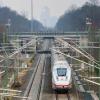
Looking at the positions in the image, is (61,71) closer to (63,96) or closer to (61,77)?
(61,77)

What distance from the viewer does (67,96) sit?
1909 inches

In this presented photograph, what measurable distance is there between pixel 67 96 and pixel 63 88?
1.02 metres

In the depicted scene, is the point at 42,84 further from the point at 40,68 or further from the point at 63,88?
the point at 40,68

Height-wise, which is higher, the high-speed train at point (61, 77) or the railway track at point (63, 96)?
the high-speed train at point (61, 77)

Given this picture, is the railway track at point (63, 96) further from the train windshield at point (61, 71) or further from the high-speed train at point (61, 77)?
the train windshield at point (61, 71)

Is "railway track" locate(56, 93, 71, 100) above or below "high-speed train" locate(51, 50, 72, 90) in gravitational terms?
below

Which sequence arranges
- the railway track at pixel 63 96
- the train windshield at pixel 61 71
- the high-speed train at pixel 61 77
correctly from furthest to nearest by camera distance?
the train windshield at pixel 61 71 → the high-speed train at pixel 61 77 → the railway track at pixel 63 96

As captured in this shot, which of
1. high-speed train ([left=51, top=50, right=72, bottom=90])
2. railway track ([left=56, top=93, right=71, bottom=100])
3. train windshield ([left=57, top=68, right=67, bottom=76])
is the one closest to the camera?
railway track ([left=56, top=93, right=71, bottom=100])

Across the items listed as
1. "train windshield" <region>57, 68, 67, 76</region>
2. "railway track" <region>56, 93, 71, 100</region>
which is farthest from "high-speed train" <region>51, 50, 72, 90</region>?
"railway track" <region>56, 93, 71, 100</region>

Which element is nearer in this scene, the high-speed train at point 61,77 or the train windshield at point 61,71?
the high-speed train at point 61,77

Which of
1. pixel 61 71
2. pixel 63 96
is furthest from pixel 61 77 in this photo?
pixel 63 96

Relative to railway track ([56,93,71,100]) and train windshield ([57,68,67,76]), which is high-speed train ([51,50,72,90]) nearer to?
train windshield ([57,68,67,76])

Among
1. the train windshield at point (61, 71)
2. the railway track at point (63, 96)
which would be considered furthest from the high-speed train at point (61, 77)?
the railway track at point (63, 96)

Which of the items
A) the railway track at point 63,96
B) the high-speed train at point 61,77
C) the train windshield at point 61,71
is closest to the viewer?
the railway track at point 63,96
